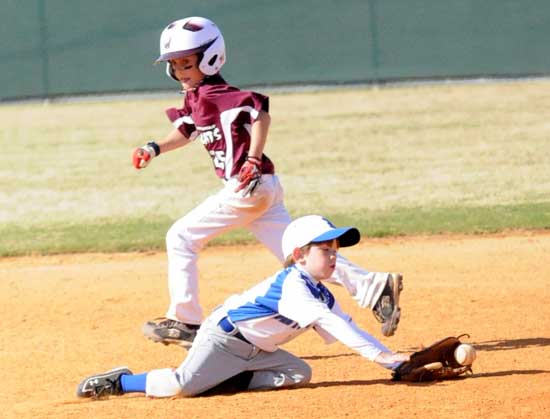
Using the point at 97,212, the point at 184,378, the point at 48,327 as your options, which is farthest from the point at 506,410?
the point at 97,212

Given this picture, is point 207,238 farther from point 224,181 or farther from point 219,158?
point 219,158

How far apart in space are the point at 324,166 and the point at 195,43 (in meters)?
8.38

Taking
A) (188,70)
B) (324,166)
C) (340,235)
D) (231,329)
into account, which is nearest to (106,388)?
(231,329)

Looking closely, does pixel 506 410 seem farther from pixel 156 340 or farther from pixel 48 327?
pixel 48 327

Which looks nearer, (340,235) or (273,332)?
(340,235)

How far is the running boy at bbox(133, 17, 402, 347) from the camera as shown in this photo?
678 cm

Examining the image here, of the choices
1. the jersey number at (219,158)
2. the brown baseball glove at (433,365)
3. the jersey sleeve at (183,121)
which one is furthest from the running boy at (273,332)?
the jersey sleeve at (183,121)

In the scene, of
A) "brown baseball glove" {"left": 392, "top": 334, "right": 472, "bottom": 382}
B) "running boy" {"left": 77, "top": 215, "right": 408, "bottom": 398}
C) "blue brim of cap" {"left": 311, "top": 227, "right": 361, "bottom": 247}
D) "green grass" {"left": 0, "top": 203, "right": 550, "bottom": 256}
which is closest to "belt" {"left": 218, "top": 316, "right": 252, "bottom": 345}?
"running boy" {"left": 77, "top": 215, "right": 408, "bottom": 398}

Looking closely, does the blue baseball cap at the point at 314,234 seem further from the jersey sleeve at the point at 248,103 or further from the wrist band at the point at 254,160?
the jersey sleeve at the point at 248,103

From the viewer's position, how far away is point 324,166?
49.8 feet

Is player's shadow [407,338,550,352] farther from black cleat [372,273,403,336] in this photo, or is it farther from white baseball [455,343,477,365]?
white baseball [455,343,477,365]

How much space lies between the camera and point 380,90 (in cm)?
2014

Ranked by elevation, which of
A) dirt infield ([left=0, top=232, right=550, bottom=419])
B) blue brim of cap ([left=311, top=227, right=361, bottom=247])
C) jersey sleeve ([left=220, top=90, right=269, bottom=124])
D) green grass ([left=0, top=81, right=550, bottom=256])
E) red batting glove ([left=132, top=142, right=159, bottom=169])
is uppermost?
jersey sleeve ([left=220, top=90, right=269, bottom=124])

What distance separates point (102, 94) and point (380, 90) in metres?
4.67
